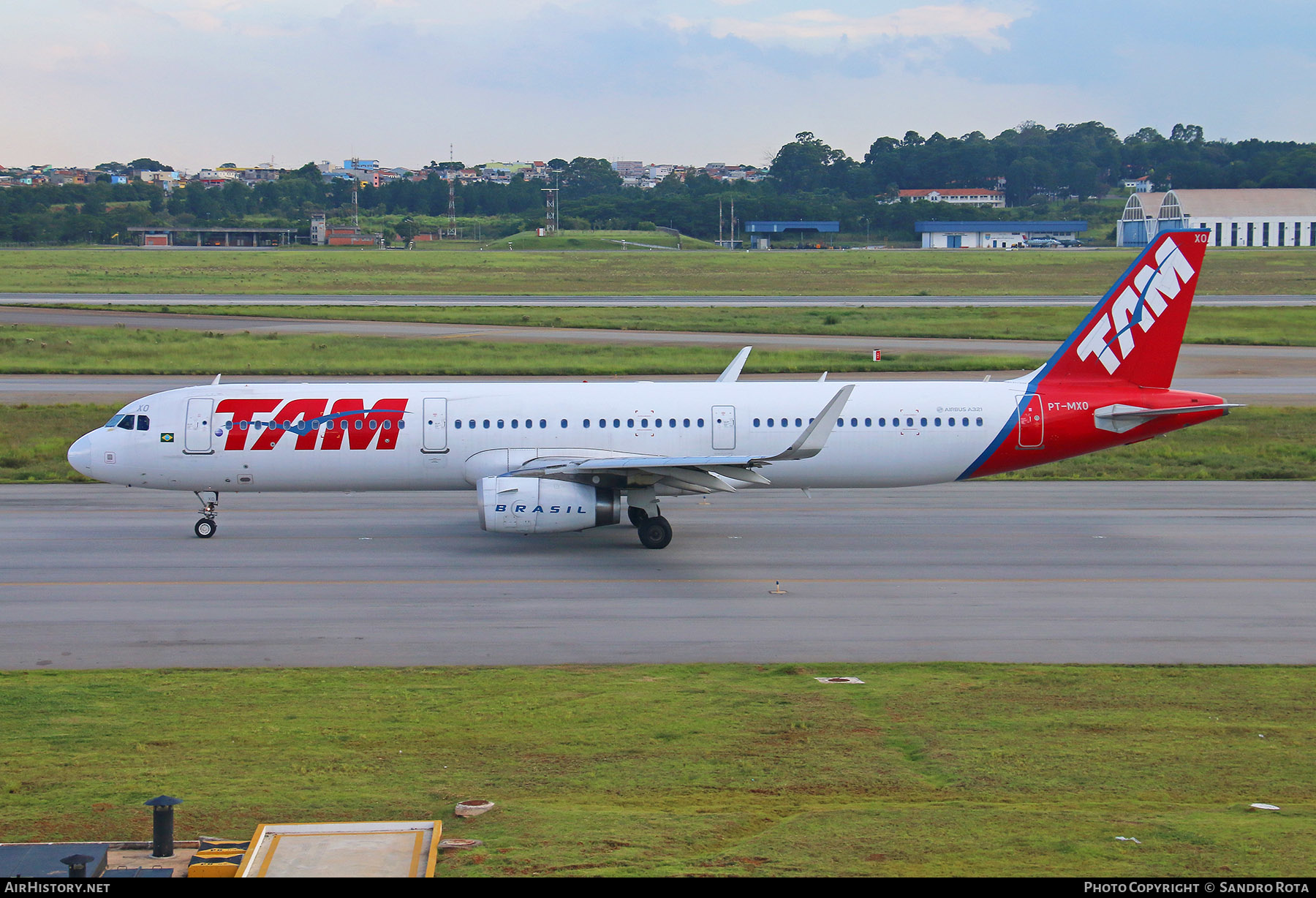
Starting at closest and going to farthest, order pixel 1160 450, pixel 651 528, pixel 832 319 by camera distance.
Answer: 1. pixel 651 528
2. pixel 1160 450
3. pixel 832 319

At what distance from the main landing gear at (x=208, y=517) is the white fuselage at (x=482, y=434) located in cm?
48

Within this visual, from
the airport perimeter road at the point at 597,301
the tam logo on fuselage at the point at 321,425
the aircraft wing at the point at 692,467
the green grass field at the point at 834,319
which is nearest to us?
the aircraft wing at the point at 692,467

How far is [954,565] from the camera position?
84.5ft

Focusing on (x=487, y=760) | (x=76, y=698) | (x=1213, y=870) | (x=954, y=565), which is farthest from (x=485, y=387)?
(x=1213, y=870)

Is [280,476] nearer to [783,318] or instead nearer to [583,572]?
[583,572]

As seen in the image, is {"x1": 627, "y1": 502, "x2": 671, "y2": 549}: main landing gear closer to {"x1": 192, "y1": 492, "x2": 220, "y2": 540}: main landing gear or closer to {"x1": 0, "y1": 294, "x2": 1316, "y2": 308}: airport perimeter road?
{"x1": 192, "y1": 492, "x2": 220, "y2": 540}: main landing gear

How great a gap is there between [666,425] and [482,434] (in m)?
4.24

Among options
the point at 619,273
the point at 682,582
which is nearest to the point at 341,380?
the point at 682,582

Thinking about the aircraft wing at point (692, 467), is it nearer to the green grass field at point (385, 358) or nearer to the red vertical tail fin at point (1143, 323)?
the red vertical tail fin at point (1143, 323)

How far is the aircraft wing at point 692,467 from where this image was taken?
25.4 meters

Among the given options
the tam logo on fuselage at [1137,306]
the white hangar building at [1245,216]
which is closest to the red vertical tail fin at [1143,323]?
the tam logo on fuselage at [1137,306]

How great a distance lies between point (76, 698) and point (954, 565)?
55.0ft

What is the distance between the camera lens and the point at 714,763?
14.0 meters

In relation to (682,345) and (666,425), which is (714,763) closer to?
(666,425)
